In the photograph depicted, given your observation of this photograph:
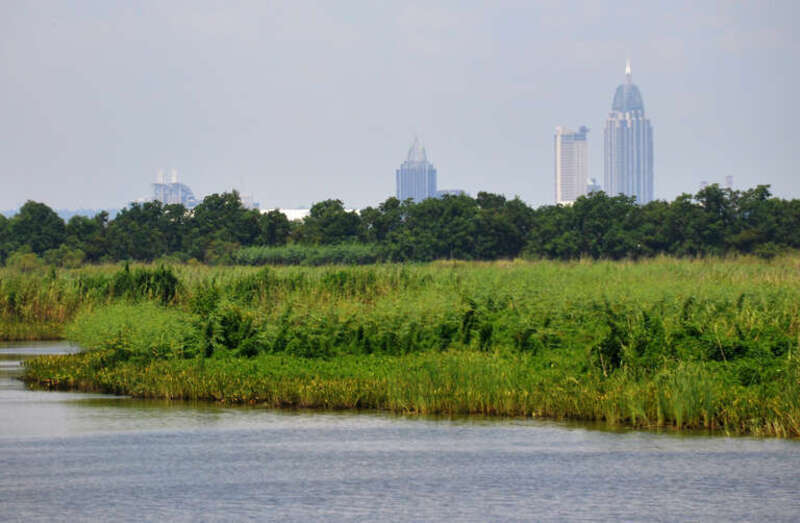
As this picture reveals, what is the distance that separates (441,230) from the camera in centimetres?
9350

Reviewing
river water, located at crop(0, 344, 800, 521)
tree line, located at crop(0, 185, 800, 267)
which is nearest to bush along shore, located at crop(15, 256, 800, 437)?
river water, located at crop(0, 344, 800, 521)

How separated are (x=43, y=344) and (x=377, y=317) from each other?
54.5 feet

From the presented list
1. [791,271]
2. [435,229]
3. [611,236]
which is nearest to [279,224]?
[435,229]

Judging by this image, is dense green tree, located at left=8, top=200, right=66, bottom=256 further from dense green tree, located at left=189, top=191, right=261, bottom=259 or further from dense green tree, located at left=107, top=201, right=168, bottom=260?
dense green tree, located at left=189, top=191, right=261, bottom=259

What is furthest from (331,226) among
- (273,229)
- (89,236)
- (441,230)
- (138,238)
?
(89,236)

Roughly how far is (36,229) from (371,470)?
8391 centimetres

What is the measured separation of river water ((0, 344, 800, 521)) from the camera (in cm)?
1497

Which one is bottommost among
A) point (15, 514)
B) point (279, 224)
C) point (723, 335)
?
point (15, 514)

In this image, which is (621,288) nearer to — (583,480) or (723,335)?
(723,335)

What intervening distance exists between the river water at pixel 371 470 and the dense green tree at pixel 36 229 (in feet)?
247

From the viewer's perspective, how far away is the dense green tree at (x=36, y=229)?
312 feet

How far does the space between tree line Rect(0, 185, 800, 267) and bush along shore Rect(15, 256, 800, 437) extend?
48258 millimetres

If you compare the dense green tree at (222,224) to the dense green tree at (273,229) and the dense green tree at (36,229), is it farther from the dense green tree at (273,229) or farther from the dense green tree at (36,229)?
the dense green tree at (36,229)

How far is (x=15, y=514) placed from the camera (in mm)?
14859
